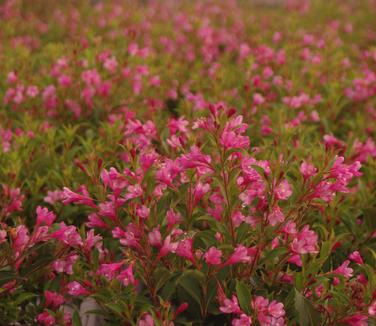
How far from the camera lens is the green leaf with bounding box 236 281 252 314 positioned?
79.3 inches

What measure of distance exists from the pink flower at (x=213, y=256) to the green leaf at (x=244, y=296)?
12cm

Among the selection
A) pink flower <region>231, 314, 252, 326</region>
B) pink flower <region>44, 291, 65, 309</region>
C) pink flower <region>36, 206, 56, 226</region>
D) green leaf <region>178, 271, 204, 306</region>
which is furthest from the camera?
pink flower <region>44, 291, 65, 309</region>

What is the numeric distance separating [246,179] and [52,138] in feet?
5.06

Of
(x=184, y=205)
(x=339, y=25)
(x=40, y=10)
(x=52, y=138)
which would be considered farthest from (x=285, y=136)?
(x=40, y=10)

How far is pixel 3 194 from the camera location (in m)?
2.89

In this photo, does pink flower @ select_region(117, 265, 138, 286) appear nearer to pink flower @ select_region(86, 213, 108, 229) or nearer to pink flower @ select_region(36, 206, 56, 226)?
pink flower @ select_region(86, 213, 108, 229)

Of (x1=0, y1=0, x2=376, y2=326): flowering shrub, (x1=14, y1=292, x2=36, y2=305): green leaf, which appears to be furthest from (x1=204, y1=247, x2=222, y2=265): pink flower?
(x1=14, y1=292, x2=36, y2=305): green leaf

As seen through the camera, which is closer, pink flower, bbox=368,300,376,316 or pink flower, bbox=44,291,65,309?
pink flower, bbox=368,300,376,316

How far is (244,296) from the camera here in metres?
2.02

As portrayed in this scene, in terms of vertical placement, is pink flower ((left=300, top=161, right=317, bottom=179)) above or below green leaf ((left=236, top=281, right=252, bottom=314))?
above

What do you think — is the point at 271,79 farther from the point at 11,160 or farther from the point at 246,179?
the point at 246,179

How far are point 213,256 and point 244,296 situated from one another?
19 centimetres

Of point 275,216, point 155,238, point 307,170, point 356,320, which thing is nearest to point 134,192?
point 155,238

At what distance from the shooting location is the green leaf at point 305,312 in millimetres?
2031
